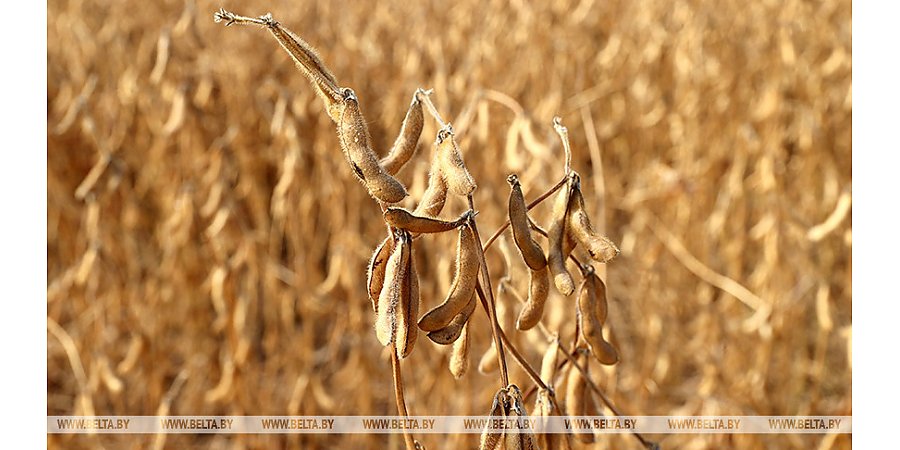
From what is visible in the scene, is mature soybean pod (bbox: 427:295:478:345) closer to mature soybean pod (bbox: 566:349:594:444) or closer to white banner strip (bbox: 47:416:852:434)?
mature soybean pod (bbox: 566:349:594:444)

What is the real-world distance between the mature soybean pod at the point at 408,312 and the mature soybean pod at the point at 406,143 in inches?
3.1

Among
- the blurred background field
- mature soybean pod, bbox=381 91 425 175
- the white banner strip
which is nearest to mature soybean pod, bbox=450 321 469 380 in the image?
Result: mature soybean pod, bbox=381 91 425 175

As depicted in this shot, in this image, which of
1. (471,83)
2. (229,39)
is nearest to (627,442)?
(471,83)

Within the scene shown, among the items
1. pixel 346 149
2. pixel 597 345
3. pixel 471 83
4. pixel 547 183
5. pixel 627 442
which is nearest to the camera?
pixel 346 149

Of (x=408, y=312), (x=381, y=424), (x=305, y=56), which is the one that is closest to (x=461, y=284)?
(x=408, y=312)

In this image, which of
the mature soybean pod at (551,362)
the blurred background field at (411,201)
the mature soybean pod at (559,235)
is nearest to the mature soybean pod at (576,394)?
the mature soybean pod at (551,362)

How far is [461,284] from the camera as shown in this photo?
0.44m

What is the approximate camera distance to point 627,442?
134 cm

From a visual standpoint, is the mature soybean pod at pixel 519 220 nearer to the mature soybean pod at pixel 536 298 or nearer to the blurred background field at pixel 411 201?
the mature soybean pod at pixel 536 298

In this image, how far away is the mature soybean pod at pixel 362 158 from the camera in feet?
1.40

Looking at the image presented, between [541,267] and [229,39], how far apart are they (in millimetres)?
1735

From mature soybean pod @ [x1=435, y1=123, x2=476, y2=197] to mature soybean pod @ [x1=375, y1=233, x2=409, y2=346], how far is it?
1.6 inches

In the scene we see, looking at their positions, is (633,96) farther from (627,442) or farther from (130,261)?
(130,261)

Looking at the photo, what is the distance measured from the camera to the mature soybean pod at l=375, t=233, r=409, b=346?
427 millimetres
